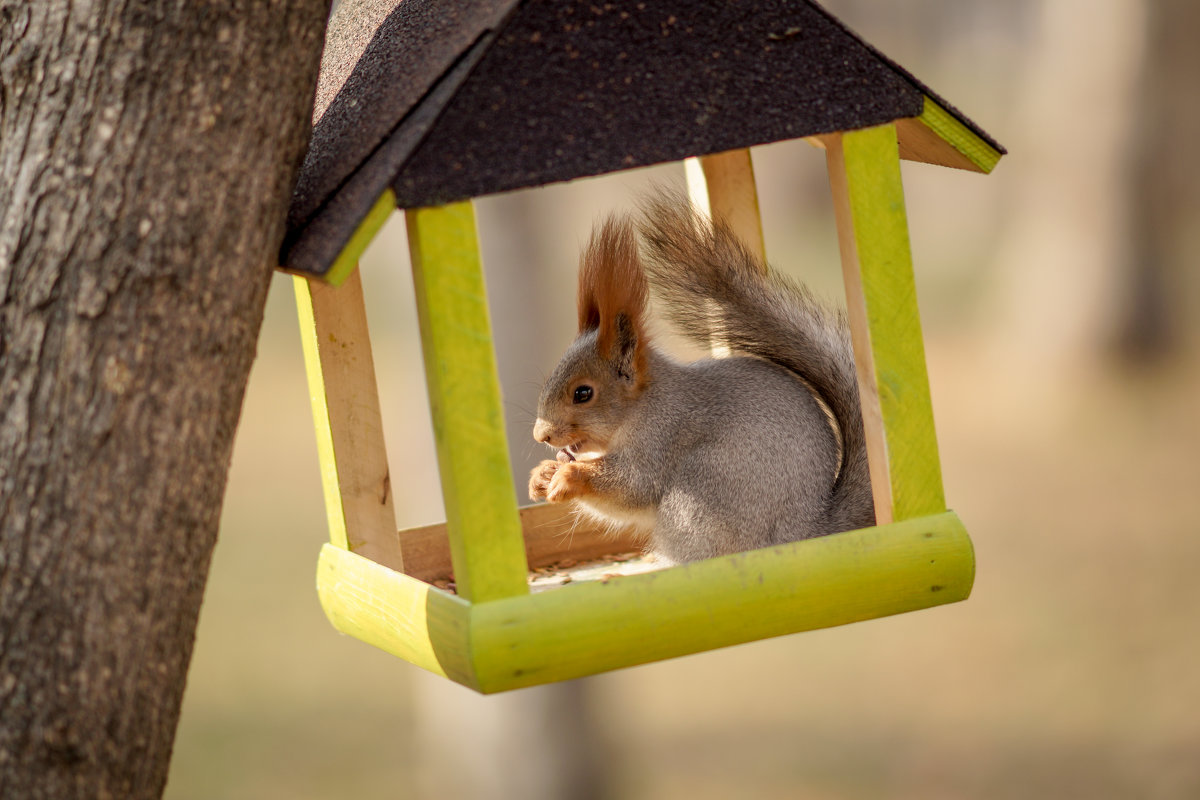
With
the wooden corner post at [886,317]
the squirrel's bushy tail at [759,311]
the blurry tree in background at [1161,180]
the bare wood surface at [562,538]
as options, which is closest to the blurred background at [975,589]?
the blurry tree in background at [1161,180]

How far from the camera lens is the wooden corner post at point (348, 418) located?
1.66 m

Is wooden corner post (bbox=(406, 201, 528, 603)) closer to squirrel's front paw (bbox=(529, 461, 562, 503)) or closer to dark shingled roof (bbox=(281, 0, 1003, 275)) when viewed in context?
dark shingled roof (bbox=(281, 0, 1003, 275))

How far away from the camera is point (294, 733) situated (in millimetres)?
5277

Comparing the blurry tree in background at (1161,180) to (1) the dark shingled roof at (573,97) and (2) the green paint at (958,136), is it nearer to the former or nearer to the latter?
(2) the green paint at (958,136)

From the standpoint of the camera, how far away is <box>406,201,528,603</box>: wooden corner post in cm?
124

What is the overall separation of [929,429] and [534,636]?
0.51 meters

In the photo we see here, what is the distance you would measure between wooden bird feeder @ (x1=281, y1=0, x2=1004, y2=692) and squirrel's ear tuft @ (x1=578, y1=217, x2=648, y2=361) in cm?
27

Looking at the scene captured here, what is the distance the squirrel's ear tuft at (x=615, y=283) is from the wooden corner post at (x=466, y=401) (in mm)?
351

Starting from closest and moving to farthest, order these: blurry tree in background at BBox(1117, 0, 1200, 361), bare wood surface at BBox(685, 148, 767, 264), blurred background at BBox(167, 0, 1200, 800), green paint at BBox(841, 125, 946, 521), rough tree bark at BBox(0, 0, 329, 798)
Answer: rough tree bark at BBox(0, 0, 329, 798)
green paint at BBox(841, 125, 946, 521)
bare wood surface at BBox(685, 148, 767, 264)
blurred background at BBox(167, 0, 1200, 800)
blurry tree in background at BBox(1117, 0, 1200, 361)

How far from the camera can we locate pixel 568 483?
5.24ft

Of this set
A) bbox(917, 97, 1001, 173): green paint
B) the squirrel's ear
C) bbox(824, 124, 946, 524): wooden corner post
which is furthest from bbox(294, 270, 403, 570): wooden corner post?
bbox(917, 97, 1001, 173): green paint

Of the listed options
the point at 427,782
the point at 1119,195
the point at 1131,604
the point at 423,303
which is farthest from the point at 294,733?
the point at 1119,195

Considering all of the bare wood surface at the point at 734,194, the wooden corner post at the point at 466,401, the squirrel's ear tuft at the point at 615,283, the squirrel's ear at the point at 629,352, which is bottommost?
the wooden corner post at the point at 466,401

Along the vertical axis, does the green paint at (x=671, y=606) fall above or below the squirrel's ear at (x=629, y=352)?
below
